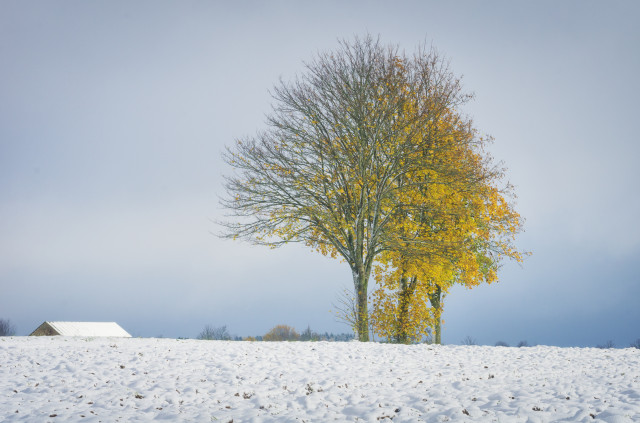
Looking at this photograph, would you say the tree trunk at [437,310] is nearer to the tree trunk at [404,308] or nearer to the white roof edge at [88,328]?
the tree trunk at [404,308]

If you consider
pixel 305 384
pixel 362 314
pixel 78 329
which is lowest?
pixel 305 384

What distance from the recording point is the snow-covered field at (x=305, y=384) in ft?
31.1

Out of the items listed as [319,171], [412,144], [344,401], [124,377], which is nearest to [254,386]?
[344,401]

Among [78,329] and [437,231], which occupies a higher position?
[437,231]

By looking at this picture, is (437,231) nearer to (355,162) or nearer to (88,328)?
(355,162)

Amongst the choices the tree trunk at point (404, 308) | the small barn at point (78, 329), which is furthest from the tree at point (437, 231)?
the small barn at point (78, 329)

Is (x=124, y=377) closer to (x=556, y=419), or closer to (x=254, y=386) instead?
(x=254, y=386)

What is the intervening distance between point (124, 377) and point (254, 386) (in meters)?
3.55

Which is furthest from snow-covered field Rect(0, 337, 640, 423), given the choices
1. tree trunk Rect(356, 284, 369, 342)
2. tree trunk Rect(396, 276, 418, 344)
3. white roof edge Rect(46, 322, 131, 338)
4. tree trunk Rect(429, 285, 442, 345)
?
white roof edge Rect(46, 322, 131, 338)

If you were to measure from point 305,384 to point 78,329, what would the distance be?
18.8m

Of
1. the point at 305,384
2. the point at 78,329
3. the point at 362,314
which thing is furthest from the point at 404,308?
the point at 78,329

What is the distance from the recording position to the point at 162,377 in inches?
471

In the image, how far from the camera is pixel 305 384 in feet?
37.9

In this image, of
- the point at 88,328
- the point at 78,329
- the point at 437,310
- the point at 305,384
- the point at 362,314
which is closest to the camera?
the point at 305,384
